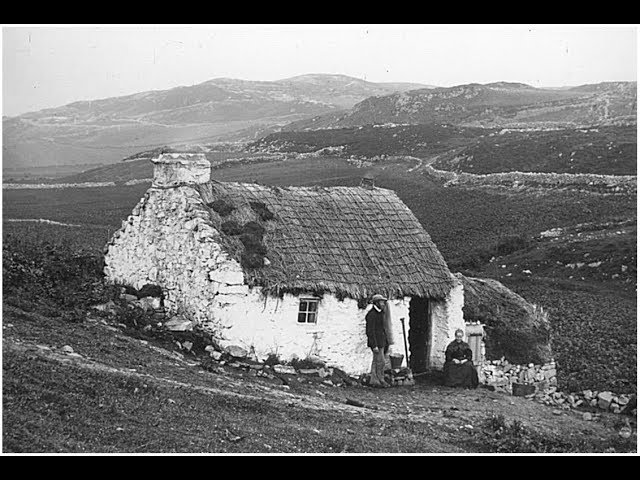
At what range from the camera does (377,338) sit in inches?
722

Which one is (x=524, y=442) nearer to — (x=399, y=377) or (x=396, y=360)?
(x=399, y=377)

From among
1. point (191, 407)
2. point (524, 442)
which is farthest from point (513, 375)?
point (191, 407)

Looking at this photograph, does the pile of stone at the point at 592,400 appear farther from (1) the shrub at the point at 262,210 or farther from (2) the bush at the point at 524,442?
(1) the shrub at the point at 262,210

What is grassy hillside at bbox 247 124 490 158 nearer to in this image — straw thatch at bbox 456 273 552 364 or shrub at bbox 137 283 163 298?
straw thatch at bbox 456 273 552 364

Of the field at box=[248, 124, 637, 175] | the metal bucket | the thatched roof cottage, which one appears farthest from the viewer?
the field at box=[248, 124, 637, 175]

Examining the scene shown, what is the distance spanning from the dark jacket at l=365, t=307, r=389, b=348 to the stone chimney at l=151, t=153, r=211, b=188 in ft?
16.2

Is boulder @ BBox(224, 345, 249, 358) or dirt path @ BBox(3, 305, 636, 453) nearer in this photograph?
dirt path @ BBox(3, 305, 636, 453)

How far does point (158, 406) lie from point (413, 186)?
139 ft

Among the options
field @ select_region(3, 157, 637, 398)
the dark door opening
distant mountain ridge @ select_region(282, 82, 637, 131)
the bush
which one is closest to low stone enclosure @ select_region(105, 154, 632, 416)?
the dark door opening

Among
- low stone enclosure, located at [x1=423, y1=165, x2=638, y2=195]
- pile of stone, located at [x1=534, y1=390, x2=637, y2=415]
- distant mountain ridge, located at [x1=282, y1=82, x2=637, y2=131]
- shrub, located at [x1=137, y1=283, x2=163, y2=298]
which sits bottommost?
pile of stone, located at [x1=534, y1=390, x2=637, y2=415]

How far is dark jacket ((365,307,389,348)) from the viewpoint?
18328 millimetres

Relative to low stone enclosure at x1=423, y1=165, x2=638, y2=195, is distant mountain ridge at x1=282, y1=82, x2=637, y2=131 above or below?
above
